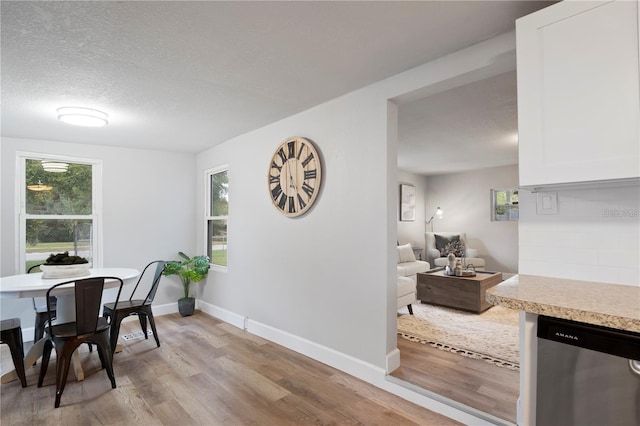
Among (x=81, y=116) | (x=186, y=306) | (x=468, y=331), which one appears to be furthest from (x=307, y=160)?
(x=186, y=306)

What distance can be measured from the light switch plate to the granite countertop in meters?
0.36

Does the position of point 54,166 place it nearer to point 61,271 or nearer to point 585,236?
point 61,271

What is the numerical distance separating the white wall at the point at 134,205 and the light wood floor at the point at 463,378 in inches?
142

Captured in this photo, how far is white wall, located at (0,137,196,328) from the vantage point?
373 centimetres

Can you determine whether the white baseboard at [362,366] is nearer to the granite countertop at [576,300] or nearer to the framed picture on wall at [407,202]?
the granite countertop at [576,300]

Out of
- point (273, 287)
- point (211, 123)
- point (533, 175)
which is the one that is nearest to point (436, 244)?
point (273, 287)

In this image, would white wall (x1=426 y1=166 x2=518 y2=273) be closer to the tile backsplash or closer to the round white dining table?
the tile backsplash

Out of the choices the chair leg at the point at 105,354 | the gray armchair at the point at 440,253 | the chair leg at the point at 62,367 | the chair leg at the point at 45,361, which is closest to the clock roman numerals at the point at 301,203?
the chair leg at the point at 105,354

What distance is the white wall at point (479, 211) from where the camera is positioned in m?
6.52

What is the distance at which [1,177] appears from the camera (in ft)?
12.1

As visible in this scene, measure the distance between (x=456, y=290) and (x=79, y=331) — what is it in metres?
4.09

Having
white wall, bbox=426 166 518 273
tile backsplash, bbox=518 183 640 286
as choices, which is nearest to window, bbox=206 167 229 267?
tile backsplash, bbox=518 183 640 286

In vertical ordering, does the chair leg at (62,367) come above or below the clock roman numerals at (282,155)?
below

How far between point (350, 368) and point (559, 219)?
1853 millimetres
